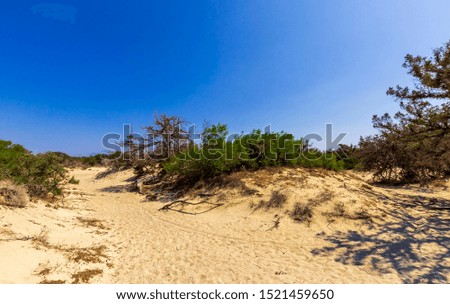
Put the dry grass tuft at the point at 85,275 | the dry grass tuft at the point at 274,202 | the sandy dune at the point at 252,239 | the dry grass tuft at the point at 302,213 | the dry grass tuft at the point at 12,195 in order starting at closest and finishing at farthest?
the dry grass tuft at the point at 85,275, the sandy dune at the point at 252,239, the dry grass tuft at the point at 12,195, the dry grass tuft at the point at 302,213, the dry grass tuft at the point at 274,202

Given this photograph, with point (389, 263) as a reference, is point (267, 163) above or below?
above

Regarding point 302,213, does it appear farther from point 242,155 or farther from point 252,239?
point 242,155

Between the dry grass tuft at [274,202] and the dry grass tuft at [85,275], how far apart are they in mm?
6929

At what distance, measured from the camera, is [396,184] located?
16281 millimetres

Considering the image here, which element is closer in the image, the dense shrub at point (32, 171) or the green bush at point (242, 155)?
the dense shrub at point (32, 171)

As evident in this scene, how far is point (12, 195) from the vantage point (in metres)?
8.21

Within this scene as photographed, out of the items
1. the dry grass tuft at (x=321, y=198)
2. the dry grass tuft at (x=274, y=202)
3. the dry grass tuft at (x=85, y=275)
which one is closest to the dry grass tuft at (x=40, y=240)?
the dry grass tuft at (x=85, y=275)

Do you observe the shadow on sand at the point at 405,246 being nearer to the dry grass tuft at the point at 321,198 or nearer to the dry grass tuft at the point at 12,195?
the dry grass tuft at the point at 321,198

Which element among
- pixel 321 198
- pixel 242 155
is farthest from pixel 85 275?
pixel 242 155

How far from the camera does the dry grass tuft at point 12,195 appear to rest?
316 inches

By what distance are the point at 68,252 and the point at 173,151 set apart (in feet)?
47.8
